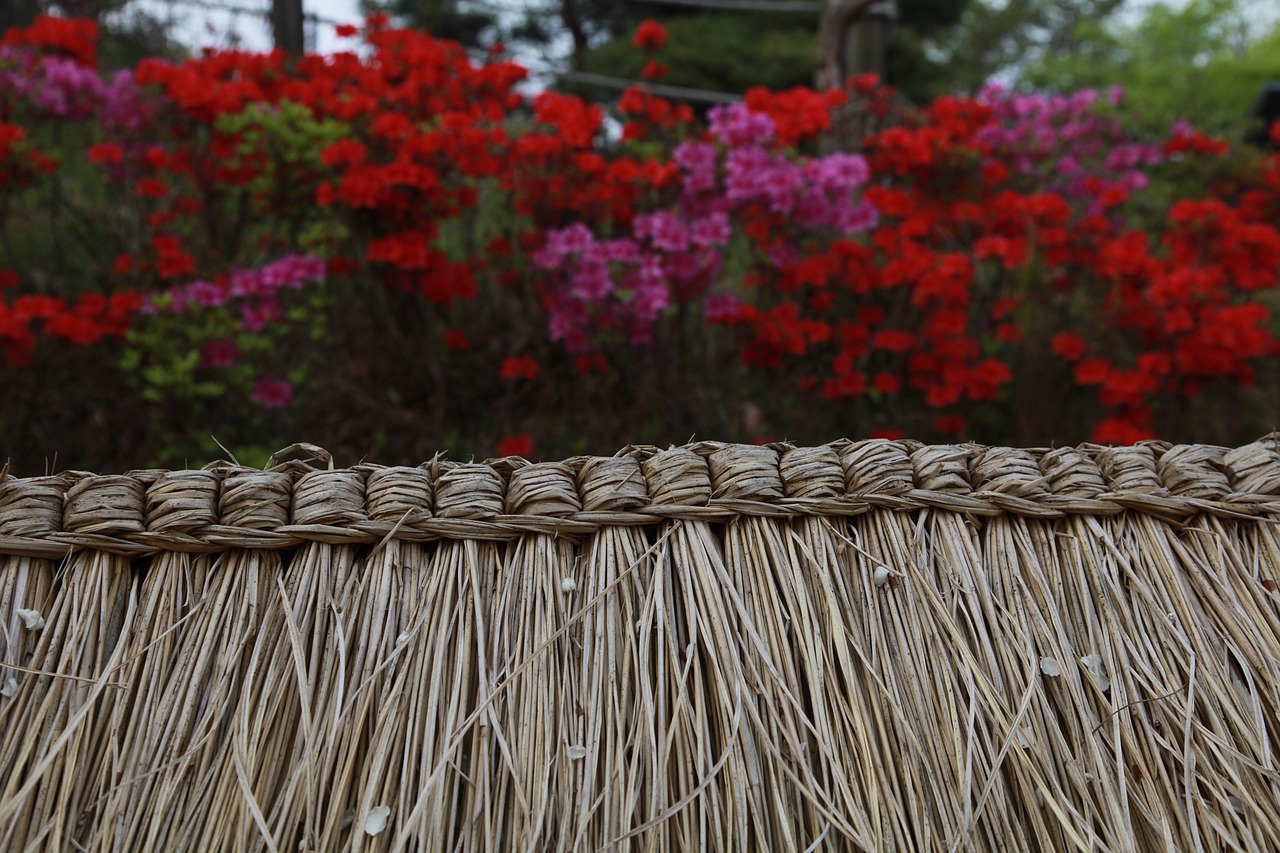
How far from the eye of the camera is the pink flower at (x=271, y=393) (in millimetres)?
2611

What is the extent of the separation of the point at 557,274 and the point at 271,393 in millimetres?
821

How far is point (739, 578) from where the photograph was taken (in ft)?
2.55

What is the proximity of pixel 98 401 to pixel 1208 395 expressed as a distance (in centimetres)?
322

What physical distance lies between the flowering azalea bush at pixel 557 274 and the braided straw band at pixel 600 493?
1.72m

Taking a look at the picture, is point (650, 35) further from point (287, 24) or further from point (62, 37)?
point (62, 37)

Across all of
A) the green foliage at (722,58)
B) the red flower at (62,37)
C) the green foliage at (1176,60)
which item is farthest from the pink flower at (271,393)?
the green foliage at (1176,60)

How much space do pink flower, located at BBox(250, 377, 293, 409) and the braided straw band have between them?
194cm

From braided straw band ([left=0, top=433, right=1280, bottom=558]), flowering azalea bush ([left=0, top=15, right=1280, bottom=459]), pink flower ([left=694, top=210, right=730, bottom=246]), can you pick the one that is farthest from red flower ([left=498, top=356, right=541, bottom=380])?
braided straw band ([left=0, top=433, right=1280, bottom=558])

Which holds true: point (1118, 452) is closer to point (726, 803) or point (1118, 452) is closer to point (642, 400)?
point (726, 803)

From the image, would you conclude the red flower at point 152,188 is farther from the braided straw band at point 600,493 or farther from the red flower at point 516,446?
the braided straw band at point 600,493

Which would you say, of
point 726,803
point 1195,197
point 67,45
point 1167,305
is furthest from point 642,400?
point 1195,197

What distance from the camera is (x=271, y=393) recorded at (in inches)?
103

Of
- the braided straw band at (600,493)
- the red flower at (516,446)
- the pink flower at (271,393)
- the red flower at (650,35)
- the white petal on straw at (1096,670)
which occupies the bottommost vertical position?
the white petal on straw at (1096,670)

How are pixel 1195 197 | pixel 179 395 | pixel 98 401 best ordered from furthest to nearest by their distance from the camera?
pixel 1195 197 < pixel 98 401 < pixel 179 395
